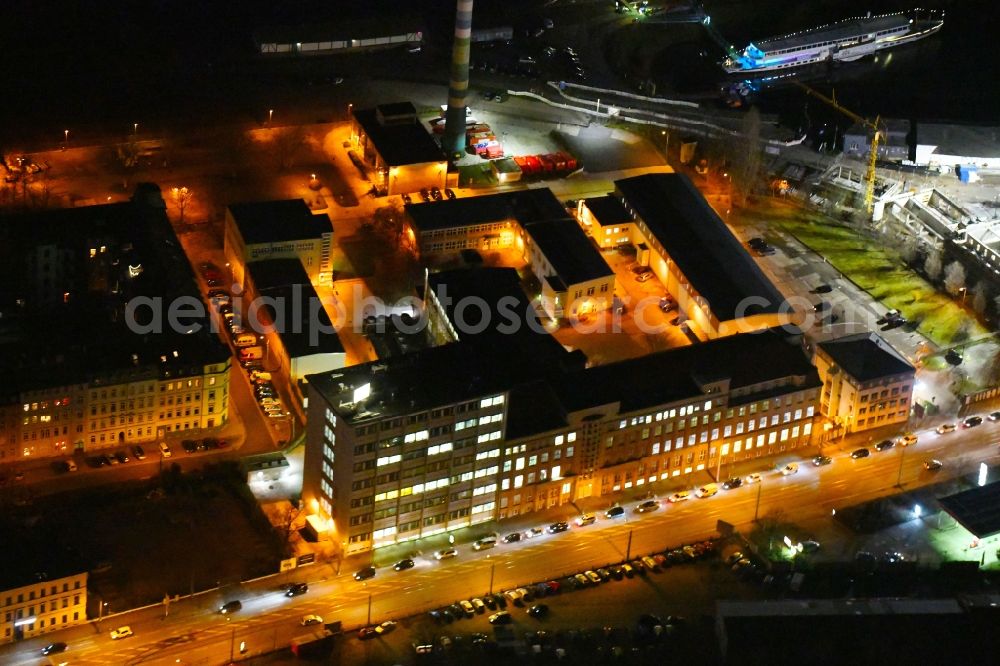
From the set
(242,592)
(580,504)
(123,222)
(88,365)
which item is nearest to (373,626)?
(242,592)

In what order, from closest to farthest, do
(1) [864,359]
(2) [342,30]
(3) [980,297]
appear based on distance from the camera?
(1) [864,359] → (3) [980,297] → (2) [342,30]

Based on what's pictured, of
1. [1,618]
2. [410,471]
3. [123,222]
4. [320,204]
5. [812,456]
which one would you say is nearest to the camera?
[1,618]

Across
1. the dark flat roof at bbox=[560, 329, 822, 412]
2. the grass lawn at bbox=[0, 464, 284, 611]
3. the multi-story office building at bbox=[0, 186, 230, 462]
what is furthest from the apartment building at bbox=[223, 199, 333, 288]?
the dark flat roof at bbox=[560, 329, 822, 412]

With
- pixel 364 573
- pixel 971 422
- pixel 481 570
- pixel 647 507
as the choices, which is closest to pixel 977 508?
pixel 971 422

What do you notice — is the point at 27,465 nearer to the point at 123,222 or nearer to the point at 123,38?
the point at 123,222

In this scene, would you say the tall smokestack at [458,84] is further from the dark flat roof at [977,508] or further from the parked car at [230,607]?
the parked car at [230,607]

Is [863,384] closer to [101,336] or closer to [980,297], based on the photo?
[980,297]
